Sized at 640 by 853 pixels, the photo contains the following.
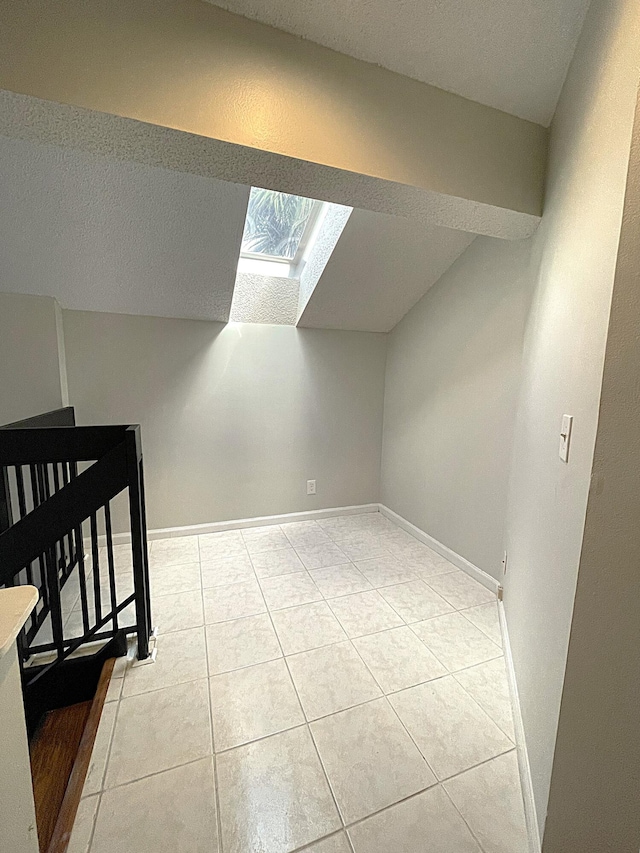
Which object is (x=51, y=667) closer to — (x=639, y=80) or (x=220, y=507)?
(x=220, y=507)

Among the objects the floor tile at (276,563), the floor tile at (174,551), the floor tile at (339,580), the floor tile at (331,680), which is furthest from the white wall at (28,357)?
the floor tile at (331,680)

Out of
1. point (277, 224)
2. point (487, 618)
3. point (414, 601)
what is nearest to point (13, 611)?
point (414, 601)

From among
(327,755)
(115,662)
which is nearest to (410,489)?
(327,755)

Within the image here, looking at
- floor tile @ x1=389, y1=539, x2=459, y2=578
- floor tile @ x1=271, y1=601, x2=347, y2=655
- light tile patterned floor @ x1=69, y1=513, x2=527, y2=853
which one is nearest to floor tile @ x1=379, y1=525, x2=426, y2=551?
floor tile @ x1=389, y1=539, x2=459, y2=578

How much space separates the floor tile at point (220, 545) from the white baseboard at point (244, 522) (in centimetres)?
5

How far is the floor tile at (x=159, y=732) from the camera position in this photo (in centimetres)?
114

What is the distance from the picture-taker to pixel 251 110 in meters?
1.04

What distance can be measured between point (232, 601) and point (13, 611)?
1534 mm

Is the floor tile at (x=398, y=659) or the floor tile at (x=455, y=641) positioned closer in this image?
the floor tile at (x=398, y=659)

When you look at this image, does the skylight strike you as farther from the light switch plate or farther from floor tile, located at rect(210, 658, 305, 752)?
floor tile, located at rect(210, 658, 305, 752)

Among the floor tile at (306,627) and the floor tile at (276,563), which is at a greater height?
the floor tile at (276,563)

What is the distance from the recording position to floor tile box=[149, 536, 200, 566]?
2.44m

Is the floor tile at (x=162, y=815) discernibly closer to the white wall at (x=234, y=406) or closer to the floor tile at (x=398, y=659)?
the floor tile at (x=398, y=659)

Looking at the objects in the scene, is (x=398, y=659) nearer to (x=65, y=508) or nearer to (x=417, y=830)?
(x=417, y=830)
